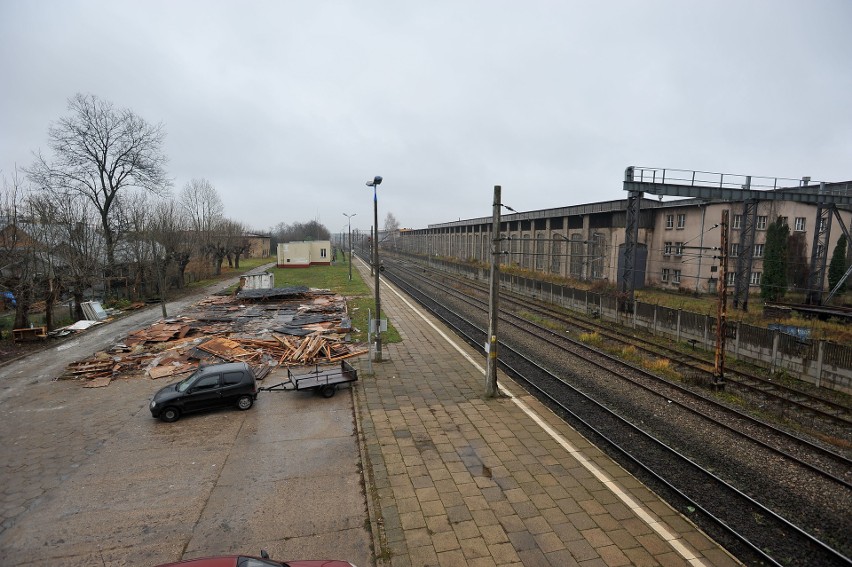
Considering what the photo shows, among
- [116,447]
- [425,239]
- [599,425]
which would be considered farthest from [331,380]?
[425,239]

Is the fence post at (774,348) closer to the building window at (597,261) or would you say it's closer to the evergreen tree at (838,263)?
the building window at (597,261)

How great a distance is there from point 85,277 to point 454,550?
28.8 metres

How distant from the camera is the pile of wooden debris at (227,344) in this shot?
16578mm

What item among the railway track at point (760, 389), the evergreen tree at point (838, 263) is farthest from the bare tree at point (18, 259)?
the evergreen tree at point (838, 263)

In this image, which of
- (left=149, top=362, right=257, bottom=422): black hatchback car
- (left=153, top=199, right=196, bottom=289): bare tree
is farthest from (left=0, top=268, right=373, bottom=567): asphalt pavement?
(left=153, top=199, right=196, bottom=289): bare tree

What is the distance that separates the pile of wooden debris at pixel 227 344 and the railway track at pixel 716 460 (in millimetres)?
8276

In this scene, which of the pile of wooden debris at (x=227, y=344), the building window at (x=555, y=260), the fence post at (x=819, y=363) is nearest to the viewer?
the fence post at (x=819, y=363)

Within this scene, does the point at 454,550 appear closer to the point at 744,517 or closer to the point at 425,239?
the point at 744,517

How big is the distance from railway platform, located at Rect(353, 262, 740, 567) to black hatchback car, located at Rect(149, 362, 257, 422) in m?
3.31

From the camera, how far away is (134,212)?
114ft

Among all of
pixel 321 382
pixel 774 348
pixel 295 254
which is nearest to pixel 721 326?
pixel 774 348

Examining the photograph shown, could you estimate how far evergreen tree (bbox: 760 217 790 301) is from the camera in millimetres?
31234

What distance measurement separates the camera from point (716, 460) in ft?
29.9

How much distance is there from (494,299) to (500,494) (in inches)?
218
